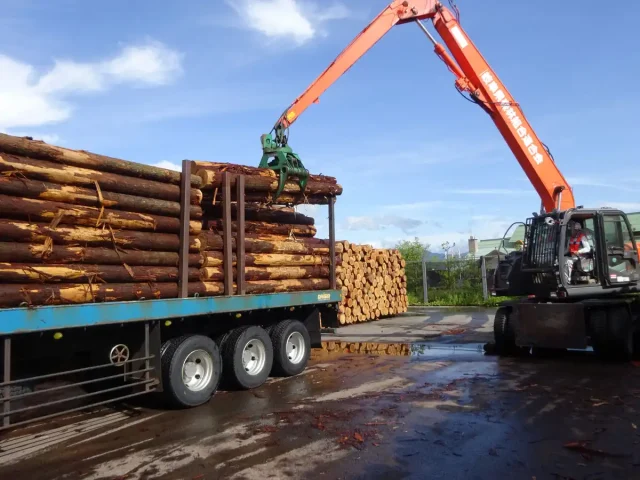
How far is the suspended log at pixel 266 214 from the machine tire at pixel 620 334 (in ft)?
19.1

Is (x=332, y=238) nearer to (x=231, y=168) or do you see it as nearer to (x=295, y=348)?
(x=295, y=348)

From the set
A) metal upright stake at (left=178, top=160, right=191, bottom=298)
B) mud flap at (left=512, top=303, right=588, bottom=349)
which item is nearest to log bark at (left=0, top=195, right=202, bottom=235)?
metal upright stake at (left=178, top=160, right=191, bottom=298)

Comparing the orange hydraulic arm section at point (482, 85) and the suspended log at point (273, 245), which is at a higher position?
the orange hydraulic arm section at point (482, 85)

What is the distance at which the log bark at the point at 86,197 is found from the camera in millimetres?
6359

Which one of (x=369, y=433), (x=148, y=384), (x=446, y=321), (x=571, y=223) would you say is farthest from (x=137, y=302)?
(x=446, y=321)

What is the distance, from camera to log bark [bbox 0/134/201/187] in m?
6.45

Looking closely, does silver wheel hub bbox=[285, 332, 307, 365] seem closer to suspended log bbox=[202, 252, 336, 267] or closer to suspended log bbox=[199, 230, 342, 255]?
suspended log bbox=[202, 252, 336, 267]

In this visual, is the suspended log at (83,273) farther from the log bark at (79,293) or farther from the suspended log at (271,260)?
the suspended log at (271,260)

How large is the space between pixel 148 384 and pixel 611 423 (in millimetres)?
5431

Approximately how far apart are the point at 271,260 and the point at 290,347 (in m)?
1.63

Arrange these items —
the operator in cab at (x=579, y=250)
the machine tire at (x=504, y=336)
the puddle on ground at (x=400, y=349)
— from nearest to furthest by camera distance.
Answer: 1. the operator in cab at (x=579, y=250)
2. the machine tire at (x=504, y=336)
3. the puddle on ground at (x=400, y=349)

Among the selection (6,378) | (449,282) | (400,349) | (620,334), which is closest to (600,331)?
(620,334)

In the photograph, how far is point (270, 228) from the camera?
10.3m

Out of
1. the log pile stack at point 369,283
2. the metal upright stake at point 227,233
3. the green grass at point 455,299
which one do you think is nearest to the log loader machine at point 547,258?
the metal upright stake at point 227,233
